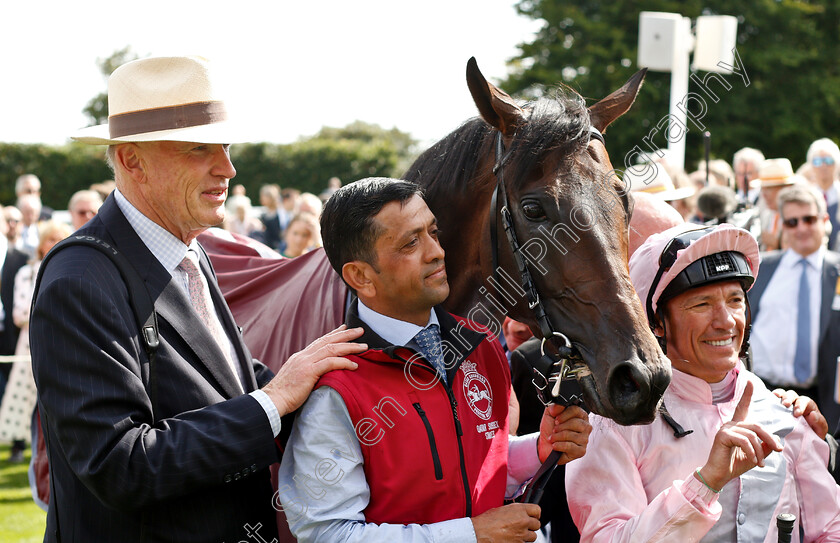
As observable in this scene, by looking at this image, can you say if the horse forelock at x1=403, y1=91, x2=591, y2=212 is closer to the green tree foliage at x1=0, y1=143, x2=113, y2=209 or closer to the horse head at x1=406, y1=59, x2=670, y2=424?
the horse head at x1=406, y1=59, x2=670, y2=424

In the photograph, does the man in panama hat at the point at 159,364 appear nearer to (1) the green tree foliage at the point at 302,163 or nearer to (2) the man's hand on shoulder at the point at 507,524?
(2) the man's hand on shoulder at the point at 507,524

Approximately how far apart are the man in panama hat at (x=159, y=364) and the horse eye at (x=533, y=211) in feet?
2.13

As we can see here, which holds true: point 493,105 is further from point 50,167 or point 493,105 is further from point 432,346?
point 50,167

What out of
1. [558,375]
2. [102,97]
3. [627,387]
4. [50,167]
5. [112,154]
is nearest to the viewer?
[627,387]

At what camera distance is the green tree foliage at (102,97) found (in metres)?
39.7

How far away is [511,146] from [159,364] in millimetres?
1223

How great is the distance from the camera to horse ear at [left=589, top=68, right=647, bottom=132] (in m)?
2.54

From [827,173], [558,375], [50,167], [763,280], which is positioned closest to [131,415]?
[558,375]

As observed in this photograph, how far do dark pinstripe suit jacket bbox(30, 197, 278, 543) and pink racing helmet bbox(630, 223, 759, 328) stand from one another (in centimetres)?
117

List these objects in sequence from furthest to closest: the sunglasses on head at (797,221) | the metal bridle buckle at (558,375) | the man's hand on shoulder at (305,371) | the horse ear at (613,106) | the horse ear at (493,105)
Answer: the sunglasses on head at (797,221) < the horse ear at (613,106) < the horse ear at (493,105) < the metal bridle buckle at (558,375) < the man's hand on shoulder at (305,371)

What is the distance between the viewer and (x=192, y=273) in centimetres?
225

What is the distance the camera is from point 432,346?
→ 2.09 m

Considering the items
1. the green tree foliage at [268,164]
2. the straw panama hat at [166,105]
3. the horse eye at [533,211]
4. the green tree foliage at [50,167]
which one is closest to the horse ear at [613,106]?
the horse eye at [533,211]

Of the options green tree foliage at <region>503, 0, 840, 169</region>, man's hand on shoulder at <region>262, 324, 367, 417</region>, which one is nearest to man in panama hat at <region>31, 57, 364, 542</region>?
man's hand on shoulder at <region>262, 324, 367, 417</region>
